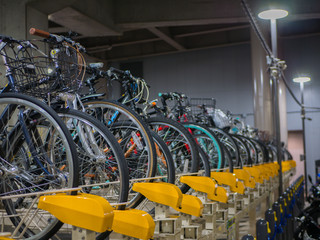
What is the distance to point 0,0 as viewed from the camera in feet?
17.2

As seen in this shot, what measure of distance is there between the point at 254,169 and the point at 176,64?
34.8 ft

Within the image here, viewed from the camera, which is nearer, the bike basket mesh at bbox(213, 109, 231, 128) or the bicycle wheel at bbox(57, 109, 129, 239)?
the bicycle wheel at bbox(57, 109, 129, 239)

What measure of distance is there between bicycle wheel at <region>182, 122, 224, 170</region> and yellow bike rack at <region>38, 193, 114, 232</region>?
7.88 feet

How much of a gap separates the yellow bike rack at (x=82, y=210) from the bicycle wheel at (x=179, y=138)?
152 centimetres

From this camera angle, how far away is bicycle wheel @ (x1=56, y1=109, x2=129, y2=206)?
204 cm

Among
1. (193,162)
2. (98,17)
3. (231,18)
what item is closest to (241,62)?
(231,18)

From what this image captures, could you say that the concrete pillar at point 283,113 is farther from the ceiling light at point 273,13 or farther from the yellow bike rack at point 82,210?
the yellow bike rack at point 82,210

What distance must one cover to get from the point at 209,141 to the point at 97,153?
2.19 m

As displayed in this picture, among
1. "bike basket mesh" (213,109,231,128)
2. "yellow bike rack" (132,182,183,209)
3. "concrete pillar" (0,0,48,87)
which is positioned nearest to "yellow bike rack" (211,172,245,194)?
"yellow bike rack" (132,182,183,209)

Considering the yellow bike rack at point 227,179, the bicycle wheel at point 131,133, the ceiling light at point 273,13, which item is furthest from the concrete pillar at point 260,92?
the bicycle wheel at point 131,133

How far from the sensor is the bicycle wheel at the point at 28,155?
2.00m

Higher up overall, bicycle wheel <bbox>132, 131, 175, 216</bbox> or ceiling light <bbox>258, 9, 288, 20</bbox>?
ceiling light <bbox>258, 9, 288, 20</bbox>

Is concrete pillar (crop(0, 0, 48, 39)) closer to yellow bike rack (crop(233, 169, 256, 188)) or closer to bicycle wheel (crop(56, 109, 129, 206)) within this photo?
yellow bike rack (crop(233, 169, 256, 188))

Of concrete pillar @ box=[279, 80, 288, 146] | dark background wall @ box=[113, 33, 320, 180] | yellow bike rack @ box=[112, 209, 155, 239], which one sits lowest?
yellow bike rack @ box=[112, 209, 155, 239]
